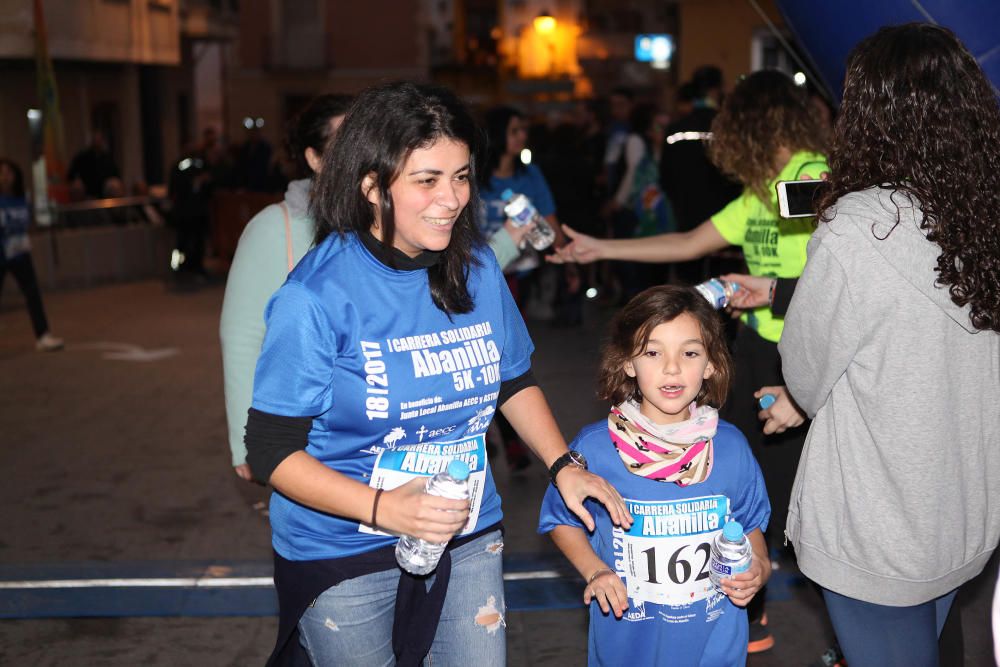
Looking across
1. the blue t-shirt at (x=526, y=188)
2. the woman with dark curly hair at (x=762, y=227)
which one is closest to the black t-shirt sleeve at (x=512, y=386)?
the woman with dark curly hair at (x=762, y=227)

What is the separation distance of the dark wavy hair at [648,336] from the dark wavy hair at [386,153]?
0.63 meters

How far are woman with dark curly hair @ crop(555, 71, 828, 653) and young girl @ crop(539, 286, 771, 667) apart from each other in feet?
4.32

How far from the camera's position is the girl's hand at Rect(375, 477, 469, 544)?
7.63ft

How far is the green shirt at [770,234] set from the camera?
4.45m

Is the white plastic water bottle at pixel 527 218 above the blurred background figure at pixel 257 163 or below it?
above

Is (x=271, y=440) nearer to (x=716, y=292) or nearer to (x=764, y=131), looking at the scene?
(x=716, y=292)

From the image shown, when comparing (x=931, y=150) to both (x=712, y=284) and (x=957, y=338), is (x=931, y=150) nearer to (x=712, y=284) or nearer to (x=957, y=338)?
(x=957, y=338)

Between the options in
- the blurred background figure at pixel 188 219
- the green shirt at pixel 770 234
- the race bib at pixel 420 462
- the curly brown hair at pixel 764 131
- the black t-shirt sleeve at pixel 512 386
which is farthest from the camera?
the blurred background figure at pixel 188 219

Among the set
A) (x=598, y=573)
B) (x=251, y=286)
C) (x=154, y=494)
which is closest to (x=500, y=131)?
(x=154, y=494)

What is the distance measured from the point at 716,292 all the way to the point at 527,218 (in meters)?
0.96

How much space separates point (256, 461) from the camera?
8.25 feet

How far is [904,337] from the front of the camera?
2.65 meters

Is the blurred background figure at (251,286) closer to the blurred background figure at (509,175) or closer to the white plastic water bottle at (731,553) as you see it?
the white plastic water bottle at (731,553)

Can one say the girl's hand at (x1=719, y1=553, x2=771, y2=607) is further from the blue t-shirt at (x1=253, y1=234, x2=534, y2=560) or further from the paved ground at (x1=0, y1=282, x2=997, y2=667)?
the paved ground at (x1=0, y1=282, x2=997, y2=667)
